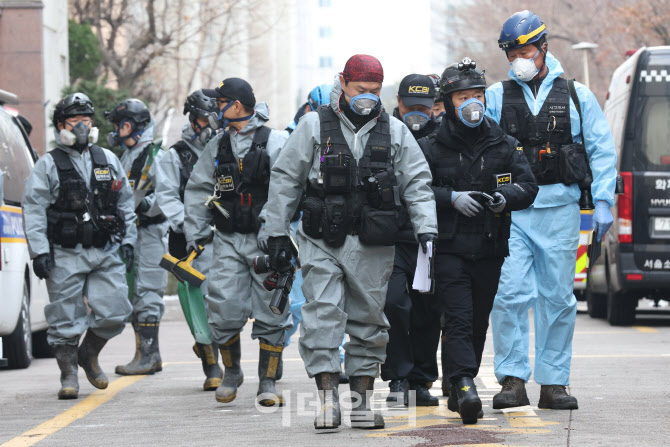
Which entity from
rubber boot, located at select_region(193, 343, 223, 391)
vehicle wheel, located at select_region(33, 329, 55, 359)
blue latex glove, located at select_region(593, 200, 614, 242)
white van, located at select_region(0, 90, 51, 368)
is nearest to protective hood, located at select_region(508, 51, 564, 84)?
blue latex glove, located at select_region(593, 200, 614, 242)

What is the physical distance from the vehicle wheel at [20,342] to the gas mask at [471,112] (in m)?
5.27

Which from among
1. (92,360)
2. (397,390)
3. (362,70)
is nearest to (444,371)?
(397,390)

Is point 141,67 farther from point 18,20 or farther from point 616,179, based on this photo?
point 616,179

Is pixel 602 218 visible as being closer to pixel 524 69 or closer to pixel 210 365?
pixel 524 69

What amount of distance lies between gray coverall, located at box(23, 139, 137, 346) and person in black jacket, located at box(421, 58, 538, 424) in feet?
9.44

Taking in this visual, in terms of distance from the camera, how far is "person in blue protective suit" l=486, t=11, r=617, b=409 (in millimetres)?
7547

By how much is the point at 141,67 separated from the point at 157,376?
65.1ft

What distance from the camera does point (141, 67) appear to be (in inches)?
1160

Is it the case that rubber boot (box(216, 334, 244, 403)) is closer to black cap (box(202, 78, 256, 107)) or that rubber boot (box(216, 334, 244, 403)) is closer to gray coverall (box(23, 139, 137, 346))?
gray coverall (box(23, 139, 137, 346))

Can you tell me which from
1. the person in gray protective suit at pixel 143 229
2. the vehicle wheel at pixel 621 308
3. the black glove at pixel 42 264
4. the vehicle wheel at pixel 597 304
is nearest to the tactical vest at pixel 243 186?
the black glove at pixel 42 264

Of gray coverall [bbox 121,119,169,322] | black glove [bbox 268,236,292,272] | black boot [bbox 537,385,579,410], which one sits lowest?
black boot [bbox 537,385,579,410]

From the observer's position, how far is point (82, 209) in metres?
9.09

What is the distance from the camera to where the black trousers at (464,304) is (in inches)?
273

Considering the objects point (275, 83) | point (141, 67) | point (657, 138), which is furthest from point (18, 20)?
point (275, 83)
